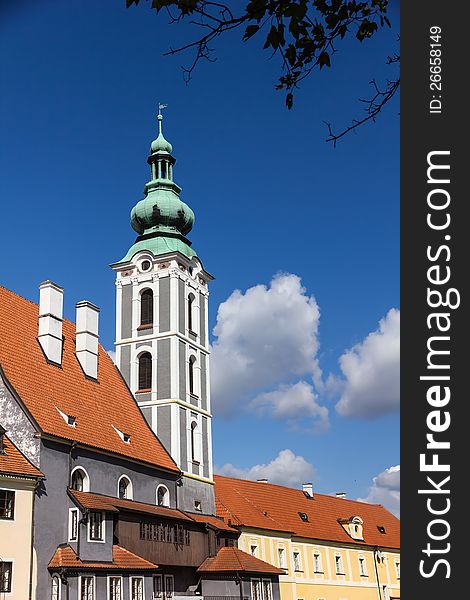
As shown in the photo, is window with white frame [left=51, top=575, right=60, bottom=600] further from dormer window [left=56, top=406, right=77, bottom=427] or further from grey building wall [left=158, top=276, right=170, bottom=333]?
grey building wall [left=158, top=276, right=170, bottom=333]

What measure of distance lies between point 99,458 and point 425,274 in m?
25.7

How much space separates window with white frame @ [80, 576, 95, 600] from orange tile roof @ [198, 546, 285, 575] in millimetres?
8715

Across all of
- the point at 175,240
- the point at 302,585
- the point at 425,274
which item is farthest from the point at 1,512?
the point at 302,585

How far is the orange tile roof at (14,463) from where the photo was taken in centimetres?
2400

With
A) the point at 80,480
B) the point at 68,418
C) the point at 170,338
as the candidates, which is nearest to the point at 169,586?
the point at 80,480

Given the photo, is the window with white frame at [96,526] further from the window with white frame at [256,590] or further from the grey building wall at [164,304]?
the grey building wall at [164,304]

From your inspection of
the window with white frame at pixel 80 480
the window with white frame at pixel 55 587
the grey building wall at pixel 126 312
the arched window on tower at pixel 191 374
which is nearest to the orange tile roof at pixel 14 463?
the window with white frame at pixel 80 480

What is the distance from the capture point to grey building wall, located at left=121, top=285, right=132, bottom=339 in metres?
38.0

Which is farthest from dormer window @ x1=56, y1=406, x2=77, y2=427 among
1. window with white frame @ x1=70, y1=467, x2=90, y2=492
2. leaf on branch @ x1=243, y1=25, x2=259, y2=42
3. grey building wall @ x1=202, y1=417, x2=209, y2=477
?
leaf on branch @ x1=243, y1=25, x2=259, y2=42

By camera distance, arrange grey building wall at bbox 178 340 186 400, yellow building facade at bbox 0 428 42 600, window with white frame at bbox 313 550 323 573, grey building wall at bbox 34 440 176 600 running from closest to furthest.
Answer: yellow building facade at bbox 0 428 42 600 → grey building wall at bbox 34 440 176 600 → grey building wall at bbox 178 340 186 400 → window with white frame at bbox 313 550 323 573

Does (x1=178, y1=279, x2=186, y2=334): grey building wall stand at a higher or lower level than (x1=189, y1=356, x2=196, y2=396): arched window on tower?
higher

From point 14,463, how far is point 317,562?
26.7 meters

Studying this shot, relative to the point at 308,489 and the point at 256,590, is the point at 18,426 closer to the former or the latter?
the point at 256,590

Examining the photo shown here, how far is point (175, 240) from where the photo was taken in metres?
39.7
